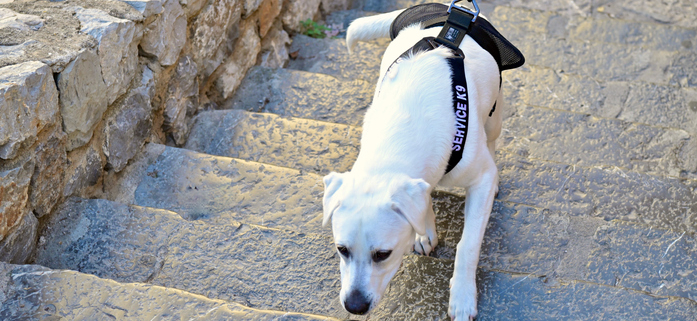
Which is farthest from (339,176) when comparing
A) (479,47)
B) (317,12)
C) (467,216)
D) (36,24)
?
(317,12)

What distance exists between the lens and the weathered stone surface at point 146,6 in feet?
8.64

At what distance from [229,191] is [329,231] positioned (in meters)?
0.56

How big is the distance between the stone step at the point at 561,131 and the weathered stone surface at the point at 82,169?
2.77 feet

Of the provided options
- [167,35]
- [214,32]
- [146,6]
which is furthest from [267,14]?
[146,6]

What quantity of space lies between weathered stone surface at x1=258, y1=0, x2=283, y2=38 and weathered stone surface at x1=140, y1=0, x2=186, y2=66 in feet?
3.44

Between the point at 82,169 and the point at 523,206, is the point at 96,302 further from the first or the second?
the point at 523,206

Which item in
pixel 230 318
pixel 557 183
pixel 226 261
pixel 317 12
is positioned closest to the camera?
pixel 230 318

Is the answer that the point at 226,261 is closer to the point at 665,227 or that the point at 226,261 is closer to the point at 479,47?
the point at 479,47

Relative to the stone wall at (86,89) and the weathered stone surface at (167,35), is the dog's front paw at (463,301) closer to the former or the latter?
the stone wall at (86,89)

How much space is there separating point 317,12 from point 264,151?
7.56ft

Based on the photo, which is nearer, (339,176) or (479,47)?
(339,176)

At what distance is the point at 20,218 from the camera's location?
2094 millimetres

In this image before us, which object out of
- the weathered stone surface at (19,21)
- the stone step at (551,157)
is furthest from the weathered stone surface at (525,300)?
the weathered stone surface at (19,21)

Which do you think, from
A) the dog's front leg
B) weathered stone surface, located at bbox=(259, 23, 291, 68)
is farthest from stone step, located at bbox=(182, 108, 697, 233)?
weathered stone surface, located at bbox=(259, 23, 291, 68)
